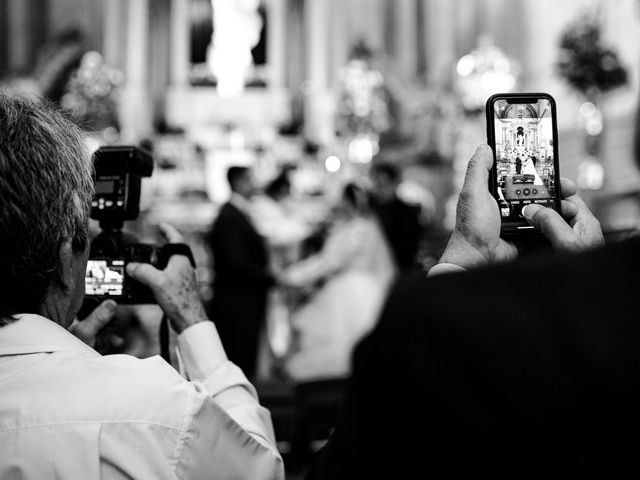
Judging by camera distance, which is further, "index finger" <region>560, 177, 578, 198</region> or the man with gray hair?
"index finger" <region>560, 177, 578, 198</region>

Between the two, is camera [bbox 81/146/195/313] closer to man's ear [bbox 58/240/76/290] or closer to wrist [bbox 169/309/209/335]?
wrist [bbox 169/309/209/335]

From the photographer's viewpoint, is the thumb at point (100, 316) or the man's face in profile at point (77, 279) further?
the thumb at point (100, 316)

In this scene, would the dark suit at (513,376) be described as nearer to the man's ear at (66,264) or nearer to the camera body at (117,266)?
the man's ear at (66,264)

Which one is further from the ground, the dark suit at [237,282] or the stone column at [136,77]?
the stone column at [136,77]

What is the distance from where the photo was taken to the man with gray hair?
38.2 inches

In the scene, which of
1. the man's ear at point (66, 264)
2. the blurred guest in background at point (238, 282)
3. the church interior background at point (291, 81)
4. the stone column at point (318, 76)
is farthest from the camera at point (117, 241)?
the stone column at point (318, 76)

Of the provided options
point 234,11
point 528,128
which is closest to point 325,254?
point 528,128

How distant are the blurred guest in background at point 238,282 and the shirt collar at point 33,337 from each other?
152 inches

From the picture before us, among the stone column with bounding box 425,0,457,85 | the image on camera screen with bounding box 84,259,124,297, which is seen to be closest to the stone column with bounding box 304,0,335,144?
the stone column with bounding box 425,0,457,85

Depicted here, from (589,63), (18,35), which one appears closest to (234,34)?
(18,35)

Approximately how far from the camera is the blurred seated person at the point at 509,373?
47 cm

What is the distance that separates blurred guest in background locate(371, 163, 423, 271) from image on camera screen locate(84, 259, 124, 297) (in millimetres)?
A: 4497

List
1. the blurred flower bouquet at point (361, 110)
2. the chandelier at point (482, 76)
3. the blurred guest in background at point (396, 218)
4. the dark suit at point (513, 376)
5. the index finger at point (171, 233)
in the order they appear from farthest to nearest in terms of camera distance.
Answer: the blurred flower bouquet at point (361, 110) → the chandelier at point (482, 76) → the blurred guest in background at point (396, 218) → the index finger at point (171, 233) → the dark suit at point (513, 376)

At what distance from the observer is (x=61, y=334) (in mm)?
1062
